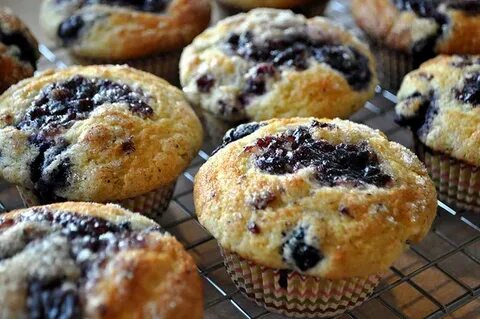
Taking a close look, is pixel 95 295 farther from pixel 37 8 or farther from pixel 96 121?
pixel 37 8

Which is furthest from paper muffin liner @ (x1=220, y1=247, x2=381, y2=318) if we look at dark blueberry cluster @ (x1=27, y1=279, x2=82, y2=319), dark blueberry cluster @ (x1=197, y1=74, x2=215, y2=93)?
dark blueberry cluster @ (x1=197, y1=74, x2=215, y2=93)

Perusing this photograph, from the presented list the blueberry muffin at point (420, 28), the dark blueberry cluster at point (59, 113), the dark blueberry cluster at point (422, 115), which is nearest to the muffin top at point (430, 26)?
the blueberry muffin at point (420, 28)

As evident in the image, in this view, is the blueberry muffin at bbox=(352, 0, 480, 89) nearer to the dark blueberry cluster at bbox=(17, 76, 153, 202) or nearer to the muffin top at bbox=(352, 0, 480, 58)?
the muffin top at bbox=(352, 0, 480, 58)

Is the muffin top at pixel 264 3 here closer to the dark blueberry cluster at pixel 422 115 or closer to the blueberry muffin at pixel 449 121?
the blueberry muffin at pixel 449 121

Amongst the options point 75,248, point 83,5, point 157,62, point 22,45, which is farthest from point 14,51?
point 75,248

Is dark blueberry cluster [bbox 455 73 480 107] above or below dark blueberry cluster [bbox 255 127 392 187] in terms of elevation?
below

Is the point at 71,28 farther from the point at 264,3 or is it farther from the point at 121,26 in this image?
the point at 264,3

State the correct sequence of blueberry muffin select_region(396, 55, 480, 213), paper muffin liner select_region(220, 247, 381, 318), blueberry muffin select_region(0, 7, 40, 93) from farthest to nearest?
1. blueberry muffin select_region(0, 7, 40, 93)
2. blueberry muffin select_region(396, 55, 480, 213)
3. paper muffin liner select_region(220, 247, 381, 318)
